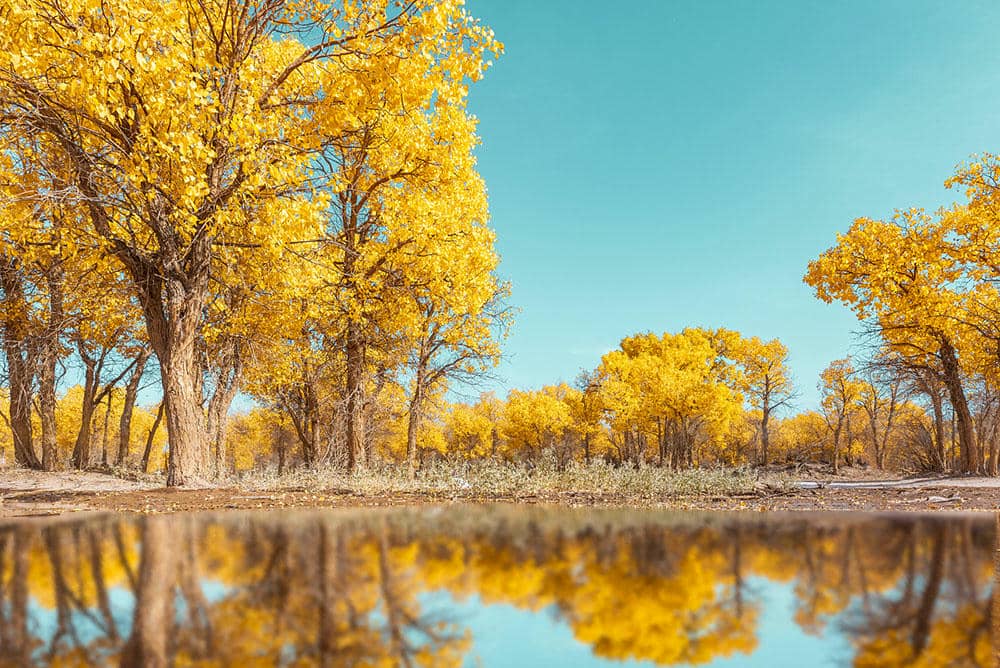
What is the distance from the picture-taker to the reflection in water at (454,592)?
144cm

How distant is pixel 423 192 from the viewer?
40.3 feet

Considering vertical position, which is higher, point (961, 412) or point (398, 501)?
point (961, 412)

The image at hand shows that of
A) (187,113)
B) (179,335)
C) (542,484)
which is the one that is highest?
(187,113)

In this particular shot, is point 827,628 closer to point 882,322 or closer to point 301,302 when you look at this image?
point 301,302

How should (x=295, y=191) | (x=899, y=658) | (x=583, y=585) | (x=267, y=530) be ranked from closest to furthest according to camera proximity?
(x=899, y=658)
(x=583, y=585)
(x=267, y=530)
(x=295, y=191)

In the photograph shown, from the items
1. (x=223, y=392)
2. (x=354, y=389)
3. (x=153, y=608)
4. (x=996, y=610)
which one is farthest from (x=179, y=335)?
(x=223, y=392)

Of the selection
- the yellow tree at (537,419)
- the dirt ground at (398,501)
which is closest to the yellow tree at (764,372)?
the yellow tree at (537,419)

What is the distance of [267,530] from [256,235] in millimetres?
6534

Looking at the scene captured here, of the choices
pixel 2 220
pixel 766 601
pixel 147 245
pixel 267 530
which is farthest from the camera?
pixel 147 245

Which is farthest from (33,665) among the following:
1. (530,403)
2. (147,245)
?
(530,403)

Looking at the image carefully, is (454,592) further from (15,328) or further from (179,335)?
(15,328)

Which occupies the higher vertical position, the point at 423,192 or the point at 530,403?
the point at 423,192

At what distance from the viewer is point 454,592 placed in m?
2.03

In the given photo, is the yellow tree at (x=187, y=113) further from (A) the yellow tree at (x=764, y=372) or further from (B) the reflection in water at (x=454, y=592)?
(A) the yellow tree at (x=764, y=372)
